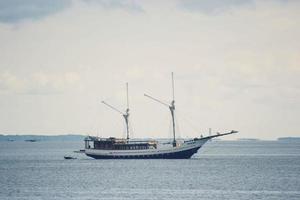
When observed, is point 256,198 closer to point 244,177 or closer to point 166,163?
point 244,177

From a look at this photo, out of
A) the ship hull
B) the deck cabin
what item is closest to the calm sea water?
the ship hull

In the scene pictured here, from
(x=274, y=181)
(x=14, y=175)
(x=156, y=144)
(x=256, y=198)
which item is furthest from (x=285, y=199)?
(x=156, y=144)

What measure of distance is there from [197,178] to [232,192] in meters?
24.2

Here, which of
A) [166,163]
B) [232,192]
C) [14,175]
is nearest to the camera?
[232,192]

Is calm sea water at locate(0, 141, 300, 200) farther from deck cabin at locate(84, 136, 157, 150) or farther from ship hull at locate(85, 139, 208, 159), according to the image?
deck cabin at locate(84, 136, 157, 150)

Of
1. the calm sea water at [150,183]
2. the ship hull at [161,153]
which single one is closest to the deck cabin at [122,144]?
the ship hull at [161,153]

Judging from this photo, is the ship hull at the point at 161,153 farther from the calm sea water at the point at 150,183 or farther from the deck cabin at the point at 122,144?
the calm sea water at the point at 150,183

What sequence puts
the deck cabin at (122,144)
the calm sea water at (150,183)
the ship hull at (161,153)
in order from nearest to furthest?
the calm sea water at (150,183), the ship hull at (161,153), the deck cabin at (122,144)

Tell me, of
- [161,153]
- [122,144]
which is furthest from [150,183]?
[122,144]

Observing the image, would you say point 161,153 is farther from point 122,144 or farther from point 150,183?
point 150,183

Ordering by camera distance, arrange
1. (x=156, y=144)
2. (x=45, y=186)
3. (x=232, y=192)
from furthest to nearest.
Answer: (x=156, y=144)
(x=45, y=186)
(x=232, y=192)

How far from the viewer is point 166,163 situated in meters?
166

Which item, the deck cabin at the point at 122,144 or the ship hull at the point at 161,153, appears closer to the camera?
the ship hull at the point at 161,153

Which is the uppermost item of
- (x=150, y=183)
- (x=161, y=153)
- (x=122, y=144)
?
(x=122, y=144)
